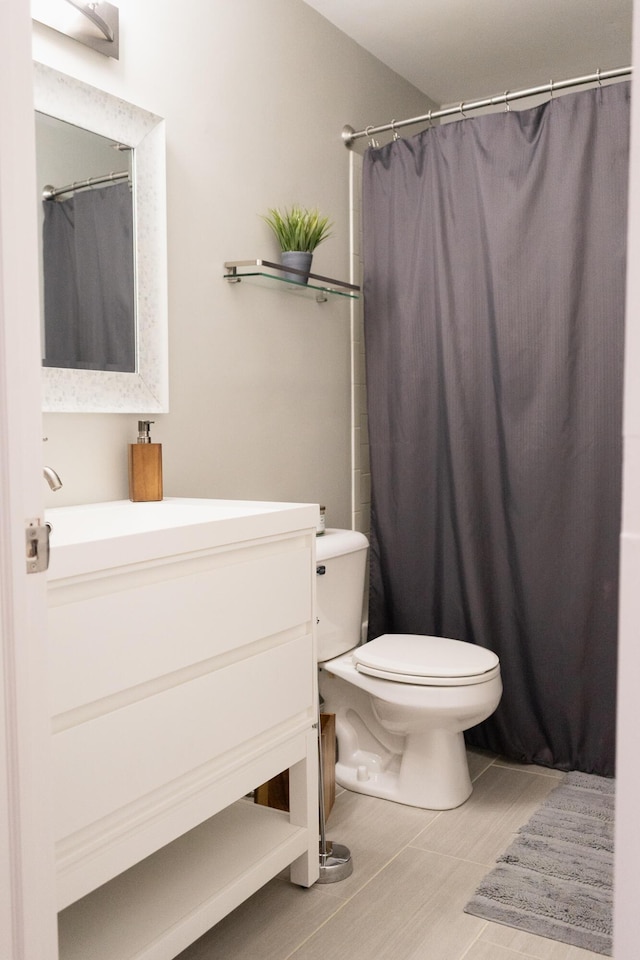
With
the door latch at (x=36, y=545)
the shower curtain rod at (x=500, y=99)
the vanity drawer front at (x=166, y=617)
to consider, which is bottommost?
the vanity drawer front at (x=166, y=617)

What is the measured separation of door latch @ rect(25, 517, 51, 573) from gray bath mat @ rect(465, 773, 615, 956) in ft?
4.41

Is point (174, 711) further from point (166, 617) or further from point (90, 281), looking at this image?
point (90, 281)

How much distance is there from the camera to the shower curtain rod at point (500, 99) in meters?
2.46

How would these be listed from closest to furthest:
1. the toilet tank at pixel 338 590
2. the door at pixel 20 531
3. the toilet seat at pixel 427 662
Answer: the door at pixel 20 531 < the toilet seat at pixel 427 662 < the toilet tank at pixel 338 590

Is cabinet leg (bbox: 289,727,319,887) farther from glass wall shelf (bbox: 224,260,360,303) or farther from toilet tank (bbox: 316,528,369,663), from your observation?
glass wall shelf (bbox: 224,260,360,303)

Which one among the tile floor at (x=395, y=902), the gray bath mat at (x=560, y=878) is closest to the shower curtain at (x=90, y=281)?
the tile floor at (x=395, y=902)

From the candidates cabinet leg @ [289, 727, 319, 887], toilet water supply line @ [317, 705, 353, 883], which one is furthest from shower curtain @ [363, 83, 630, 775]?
cabinet leg @ [289, 727, 319, 887]

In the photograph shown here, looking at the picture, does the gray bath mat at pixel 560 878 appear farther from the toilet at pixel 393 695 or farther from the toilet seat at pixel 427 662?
the toilet seat at pixel 427 662

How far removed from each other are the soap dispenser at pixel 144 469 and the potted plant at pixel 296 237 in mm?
789

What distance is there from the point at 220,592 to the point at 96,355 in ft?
2.28

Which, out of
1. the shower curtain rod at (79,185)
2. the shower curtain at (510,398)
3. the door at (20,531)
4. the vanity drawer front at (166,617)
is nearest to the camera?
the door at (20,531)

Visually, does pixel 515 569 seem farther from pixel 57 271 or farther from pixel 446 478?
pixel 57 271

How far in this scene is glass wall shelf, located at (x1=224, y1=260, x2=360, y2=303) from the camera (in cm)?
237

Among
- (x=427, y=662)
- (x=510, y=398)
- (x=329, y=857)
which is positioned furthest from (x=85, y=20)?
(x=329, y=857)
